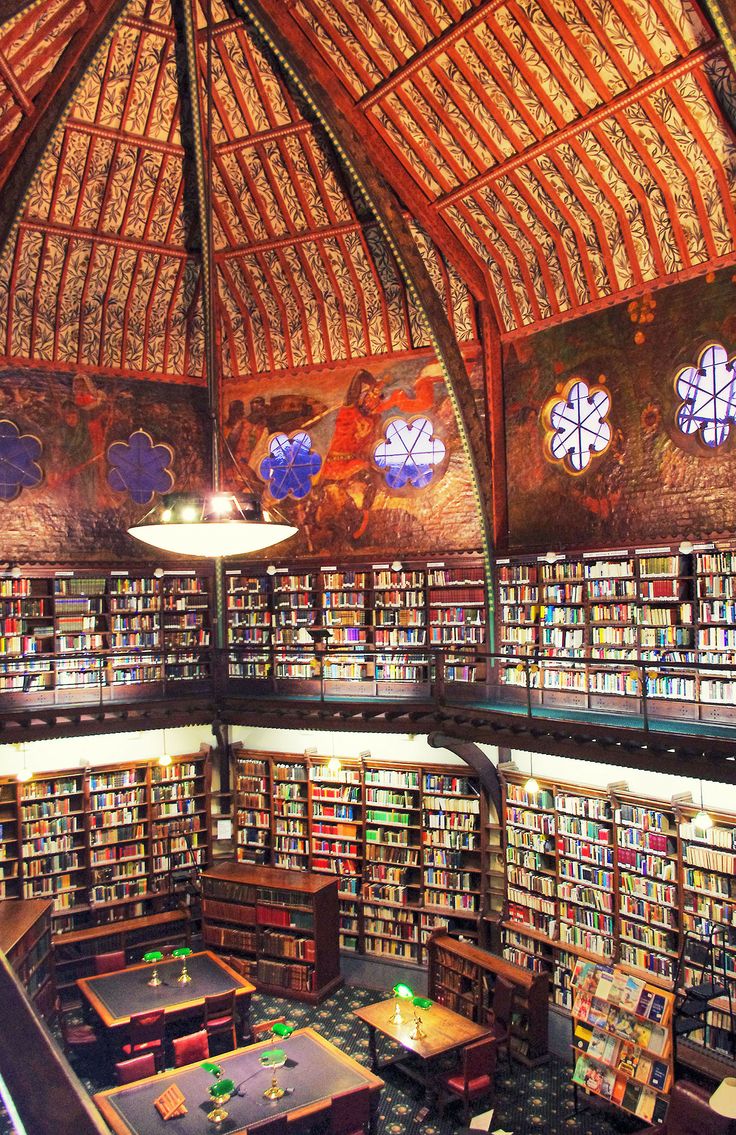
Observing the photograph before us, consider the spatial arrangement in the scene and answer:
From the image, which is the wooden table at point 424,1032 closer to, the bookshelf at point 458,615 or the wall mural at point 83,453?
the bookshelf at point 458,615

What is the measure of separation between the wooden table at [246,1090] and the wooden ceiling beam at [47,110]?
9.62m

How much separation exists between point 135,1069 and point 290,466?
27.7ft

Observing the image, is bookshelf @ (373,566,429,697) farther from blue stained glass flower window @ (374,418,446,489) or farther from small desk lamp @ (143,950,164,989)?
small desk lamp @ (143,950,164,989)

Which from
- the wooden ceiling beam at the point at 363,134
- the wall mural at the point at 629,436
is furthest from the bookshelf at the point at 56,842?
the wooden ceiling beam at the point at 363,134

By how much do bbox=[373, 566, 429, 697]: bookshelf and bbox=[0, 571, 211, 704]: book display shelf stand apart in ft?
8.95

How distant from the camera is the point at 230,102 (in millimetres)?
11094

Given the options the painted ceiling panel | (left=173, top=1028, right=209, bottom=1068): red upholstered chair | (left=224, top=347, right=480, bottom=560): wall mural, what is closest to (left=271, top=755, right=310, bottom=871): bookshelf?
(left=224, top=347, right=480, bottom=560): wall mural

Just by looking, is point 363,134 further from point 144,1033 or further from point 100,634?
point 144,1033

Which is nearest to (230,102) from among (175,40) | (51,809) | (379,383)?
(175,40)

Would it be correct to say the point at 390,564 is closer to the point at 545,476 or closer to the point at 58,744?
the point at 545,476

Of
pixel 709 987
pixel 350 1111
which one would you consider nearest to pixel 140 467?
pixel 350 1111

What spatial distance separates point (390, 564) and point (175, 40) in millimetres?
7052

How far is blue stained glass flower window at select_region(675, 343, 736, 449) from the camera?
9805 millimetres

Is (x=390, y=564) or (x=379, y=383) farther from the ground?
(x=379, y=383)
